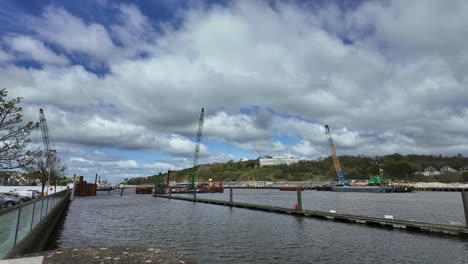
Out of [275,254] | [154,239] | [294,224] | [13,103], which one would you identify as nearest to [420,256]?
[275,254]

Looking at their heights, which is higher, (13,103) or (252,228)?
(13,103)

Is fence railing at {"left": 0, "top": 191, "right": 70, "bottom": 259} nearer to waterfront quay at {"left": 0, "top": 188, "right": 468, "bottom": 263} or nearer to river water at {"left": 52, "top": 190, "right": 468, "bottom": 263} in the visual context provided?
waterfront quay at {"left": 0, "top": 188, "right": 468, "bottom": 263}

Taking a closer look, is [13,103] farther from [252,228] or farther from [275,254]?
[252,228]

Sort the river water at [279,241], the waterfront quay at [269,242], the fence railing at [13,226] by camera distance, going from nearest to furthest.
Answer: the fence railing at [13,226] → the waterfront quay at [269,242] → the river water at [279,241]

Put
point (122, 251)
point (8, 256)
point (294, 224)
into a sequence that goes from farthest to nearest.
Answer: point (294, 224) → point (122, 251) → point (8, 256)

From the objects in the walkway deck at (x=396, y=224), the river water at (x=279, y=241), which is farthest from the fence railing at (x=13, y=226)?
the walkway deck at (x=396, y=224)

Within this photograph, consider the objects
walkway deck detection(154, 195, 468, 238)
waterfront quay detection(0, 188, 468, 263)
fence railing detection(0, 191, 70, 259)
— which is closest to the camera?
fence railing detection(0, 191, 70, 259)

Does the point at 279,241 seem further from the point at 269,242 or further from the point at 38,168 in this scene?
the point at 38,168

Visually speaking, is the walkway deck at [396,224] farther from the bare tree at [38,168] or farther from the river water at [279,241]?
the bare tree at [38,168]

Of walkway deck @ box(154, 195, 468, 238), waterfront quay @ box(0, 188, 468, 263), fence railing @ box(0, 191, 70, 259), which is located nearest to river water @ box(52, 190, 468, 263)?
waterfront quay @ box(0, 188, 468, 263)

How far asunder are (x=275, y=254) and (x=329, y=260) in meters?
3.92

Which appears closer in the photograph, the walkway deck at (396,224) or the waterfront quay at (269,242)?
the waterfront quay at (269,242)

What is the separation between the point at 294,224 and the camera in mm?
39875

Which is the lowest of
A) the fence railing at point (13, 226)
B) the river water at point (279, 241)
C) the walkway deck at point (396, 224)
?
the river water at point (279, 241)
